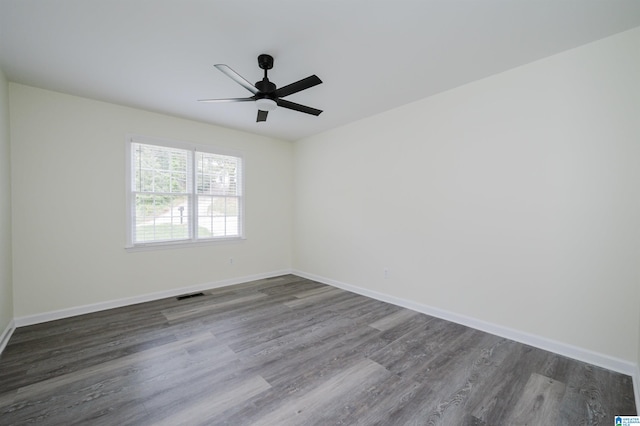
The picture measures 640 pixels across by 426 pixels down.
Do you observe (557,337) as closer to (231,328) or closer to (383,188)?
(383,188)

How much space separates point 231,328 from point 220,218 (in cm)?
219

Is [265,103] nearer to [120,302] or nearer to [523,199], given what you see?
[523,199]

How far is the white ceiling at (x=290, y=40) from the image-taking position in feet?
6.27

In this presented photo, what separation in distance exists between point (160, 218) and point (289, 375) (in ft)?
10.2

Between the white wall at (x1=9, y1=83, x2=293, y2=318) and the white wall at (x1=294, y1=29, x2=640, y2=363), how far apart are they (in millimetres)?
3088

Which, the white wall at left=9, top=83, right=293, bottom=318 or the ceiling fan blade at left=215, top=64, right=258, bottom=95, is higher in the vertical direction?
the ceiling fan blade at left=215, top=64, right=258, bottom=95

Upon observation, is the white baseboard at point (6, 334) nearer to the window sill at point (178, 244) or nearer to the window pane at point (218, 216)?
the window sill at point (178, 244)

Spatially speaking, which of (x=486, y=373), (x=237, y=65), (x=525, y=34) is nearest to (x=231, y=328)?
(x=486, y=373)

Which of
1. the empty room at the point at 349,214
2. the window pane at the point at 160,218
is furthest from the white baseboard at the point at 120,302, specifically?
the window pane at the point at 160,218

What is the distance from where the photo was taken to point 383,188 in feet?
12.9

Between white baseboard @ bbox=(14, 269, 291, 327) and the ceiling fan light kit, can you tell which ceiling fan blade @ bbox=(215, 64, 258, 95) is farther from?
white baseboard @ bbox=(14, 269, 291, 327)

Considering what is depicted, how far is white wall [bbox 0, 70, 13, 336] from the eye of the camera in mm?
2639

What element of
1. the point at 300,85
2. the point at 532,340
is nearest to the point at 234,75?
the point at 300,85

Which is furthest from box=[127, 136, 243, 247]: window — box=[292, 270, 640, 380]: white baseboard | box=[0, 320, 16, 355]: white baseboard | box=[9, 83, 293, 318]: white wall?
box=[292, 270, 640, 380]: white baseboard
